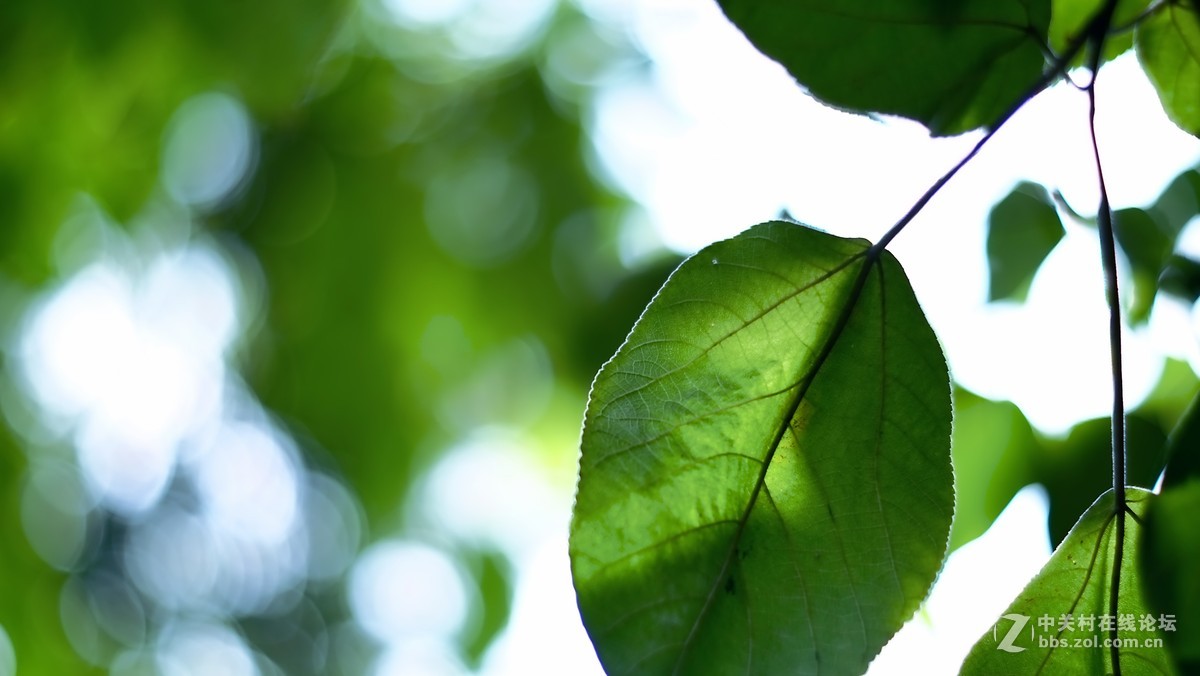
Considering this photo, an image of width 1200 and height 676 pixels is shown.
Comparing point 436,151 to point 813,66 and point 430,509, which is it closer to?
point 430,509

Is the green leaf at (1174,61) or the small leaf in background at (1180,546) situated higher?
the green leaf at (1174,61)

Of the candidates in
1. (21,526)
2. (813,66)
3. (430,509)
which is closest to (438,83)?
(430,509)

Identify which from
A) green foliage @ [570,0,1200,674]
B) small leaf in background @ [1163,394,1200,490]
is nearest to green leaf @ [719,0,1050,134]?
green foliage @ [570,0,1200,674]

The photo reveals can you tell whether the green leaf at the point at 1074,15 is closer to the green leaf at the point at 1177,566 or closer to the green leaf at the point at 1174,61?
the green leaf at the point at 1174,61

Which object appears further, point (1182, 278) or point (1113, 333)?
point (1182, 278)

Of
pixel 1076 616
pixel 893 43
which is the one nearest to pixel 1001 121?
pixel 893 43

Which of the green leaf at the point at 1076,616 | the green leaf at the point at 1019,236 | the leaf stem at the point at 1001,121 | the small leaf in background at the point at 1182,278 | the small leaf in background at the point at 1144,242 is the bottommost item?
the green leaf at the point at 1076,616

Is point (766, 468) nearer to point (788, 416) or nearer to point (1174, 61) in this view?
point (788, 416)

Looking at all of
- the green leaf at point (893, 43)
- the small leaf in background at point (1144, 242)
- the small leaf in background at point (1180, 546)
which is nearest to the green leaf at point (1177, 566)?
the small leaf in background at point (1180, 546)
